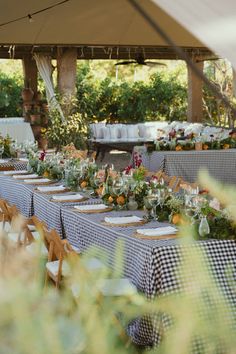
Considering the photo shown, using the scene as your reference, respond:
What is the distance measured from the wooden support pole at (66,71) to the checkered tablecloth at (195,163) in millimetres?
5061

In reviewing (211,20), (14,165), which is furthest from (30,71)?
(211,20)

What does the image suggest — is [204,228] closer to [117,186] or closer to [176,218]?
[176,218]

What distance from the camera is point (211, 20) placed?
7.01ft

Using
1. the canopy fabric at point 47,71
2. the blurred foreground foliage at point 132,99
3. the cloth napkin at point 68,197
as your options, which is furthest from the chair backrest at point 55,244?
the blurred foreground foliage at point 132,99

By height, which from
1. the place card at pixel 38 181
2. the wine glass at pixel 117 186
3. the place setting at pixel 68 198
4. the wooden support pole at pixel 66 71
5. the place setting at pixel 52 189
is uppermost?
the wooden support pole at pixel 66 71

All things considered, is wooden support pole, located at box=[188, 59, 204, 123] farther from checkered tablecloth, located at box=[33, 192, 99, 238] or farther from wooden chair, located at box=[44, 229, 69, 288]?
wooden chair, located at box=[44, 229, 69, 288]

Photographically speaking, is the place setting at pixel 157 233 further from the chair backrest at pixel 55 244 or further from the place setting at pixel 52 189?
the place setting at pixel 52 189

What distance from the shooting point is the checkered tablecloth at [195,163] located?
9875 millimetres

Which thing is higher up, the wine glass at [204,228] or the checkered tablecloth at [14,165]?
the checkered tablecloth at [14,165]

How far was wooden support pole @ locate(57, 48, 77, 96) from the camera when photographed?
576 inches

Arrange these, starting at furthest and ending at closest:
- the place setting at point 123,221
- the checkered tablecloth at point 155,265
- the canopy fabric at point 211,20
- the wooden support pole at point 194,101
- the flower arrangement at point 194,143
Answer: the wooden support pole at point 194,101, the flower arrangement at point 194,143, the place setting at point 123,221, the checkered tablecloth at point 155,265, the canopy fabric at point 211,20

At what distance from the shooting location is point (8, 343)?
650 mm

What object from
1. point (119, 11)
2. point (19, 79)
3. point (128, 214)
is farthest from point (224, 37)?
point (19, 79)

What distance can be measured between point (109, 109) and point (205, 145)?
1015 cm
